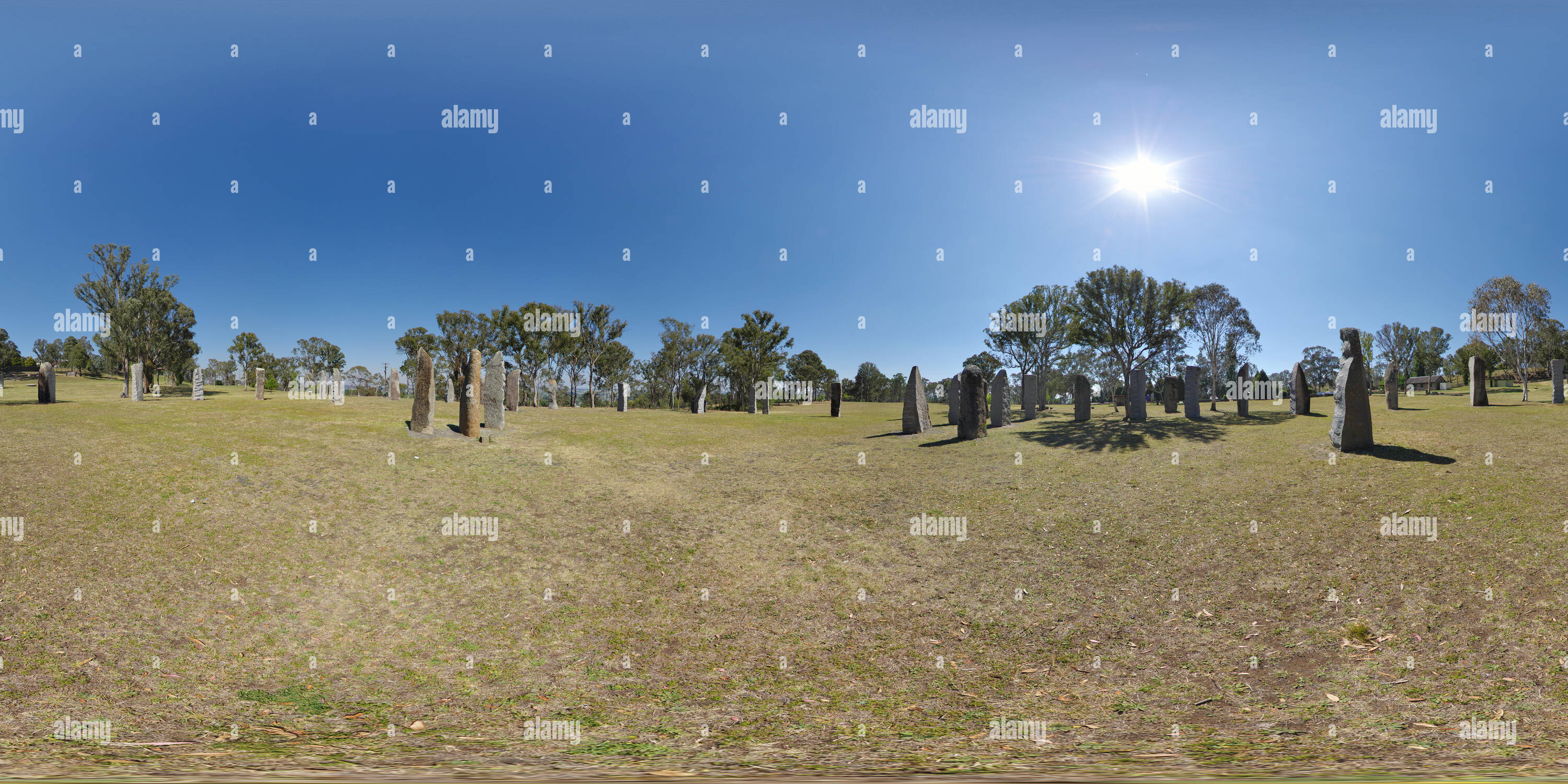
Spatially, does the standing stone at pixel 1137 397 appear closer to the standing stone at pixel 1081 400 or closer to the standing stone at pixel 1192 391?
the standing stone at pixel 1081 400

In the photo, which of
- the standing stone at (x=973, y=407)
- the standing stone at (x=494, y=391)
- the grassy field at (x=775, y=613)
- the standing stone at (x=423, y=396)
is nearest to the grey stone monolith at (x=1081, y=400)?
the standing stone at (x=973, y=407)

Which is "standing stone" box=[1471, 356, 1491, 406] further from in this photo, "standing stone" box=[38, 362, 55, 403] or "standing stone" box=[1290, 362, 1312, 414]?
"standing stone" box=[38, 362, 55, 403]

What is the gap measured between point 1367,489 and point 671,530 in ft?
45.7

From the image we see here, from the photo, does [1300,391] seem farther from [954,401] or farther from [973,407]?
[973,407]

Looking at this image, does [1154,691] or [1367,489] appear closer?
[1154,691]

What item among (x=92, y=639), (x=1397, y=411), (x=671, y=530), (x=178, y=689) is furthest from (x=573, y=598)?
(x=1397, y=411)

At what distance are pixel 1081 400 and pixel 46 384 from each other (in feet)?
141

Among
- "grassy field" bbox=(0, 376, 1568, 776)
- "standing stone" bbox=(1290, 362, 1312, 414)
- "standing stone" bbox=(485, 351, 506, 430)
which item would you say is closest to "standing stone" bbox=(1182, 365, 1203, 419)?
"standing stone" bbox=(1290, 362, 1312, 414)

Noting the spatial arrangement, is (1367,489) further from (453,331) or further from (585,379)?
(453,331)

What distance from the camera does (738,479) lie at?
16781 millimetres

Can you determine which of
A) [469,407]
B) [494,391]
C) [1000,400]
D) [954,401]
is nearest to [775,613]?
[469,407]

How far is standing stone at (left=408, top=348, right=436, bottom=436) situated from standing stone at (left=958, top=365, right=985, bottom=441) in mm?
17591

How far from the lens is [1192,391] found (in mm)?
28719

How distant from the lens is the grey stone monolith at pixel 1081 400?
2750 centimetres
